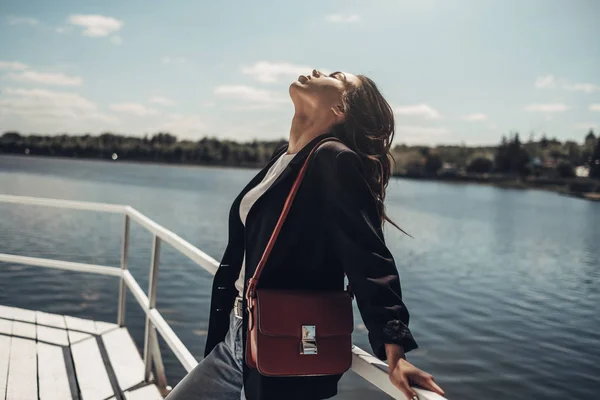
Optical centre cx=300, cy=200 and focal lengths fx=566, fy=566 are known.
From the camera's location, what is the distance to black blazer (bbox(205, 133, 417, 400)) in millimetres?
1123

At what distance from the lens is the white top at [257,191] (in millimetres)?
1412

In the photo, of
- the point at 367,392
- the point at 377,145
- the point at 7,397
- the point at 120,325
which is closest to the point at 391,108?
the point at 377,145

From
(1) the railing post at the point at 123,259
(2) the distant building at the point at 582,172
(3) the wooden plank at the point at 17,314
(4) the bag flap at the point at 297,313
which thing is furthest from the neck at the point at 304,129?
(2) the distant building at the point at 582,172

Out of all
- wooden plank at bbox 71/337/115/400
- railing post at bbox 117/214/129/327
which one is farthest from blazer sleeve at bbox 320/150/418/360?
railing post at bbox 117/214/129/327

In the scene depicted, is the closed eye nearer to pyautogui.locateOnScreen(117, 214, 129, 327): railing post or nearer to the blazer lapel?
the blazer lapel

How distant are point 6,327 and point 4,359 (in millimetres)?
540

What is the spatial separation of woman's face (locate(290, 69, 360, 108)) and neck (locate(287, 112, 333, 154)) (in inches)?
1.5

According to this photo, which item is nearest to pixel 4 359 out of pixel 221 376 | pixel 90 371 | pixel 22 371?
pixel 22 371

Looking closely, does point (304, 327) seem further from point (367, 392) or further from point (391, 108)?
point (367, 392)

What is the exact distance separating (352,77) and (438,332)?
12745mm

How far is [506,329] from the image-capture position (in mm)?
14297

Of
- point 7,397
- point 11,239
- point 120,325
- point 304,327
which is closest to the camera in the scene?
point 304,327

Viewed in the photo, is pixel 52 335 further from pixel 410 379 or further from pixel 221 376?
pixel 410 379

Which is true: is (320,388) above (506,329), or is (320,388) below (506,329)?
above
